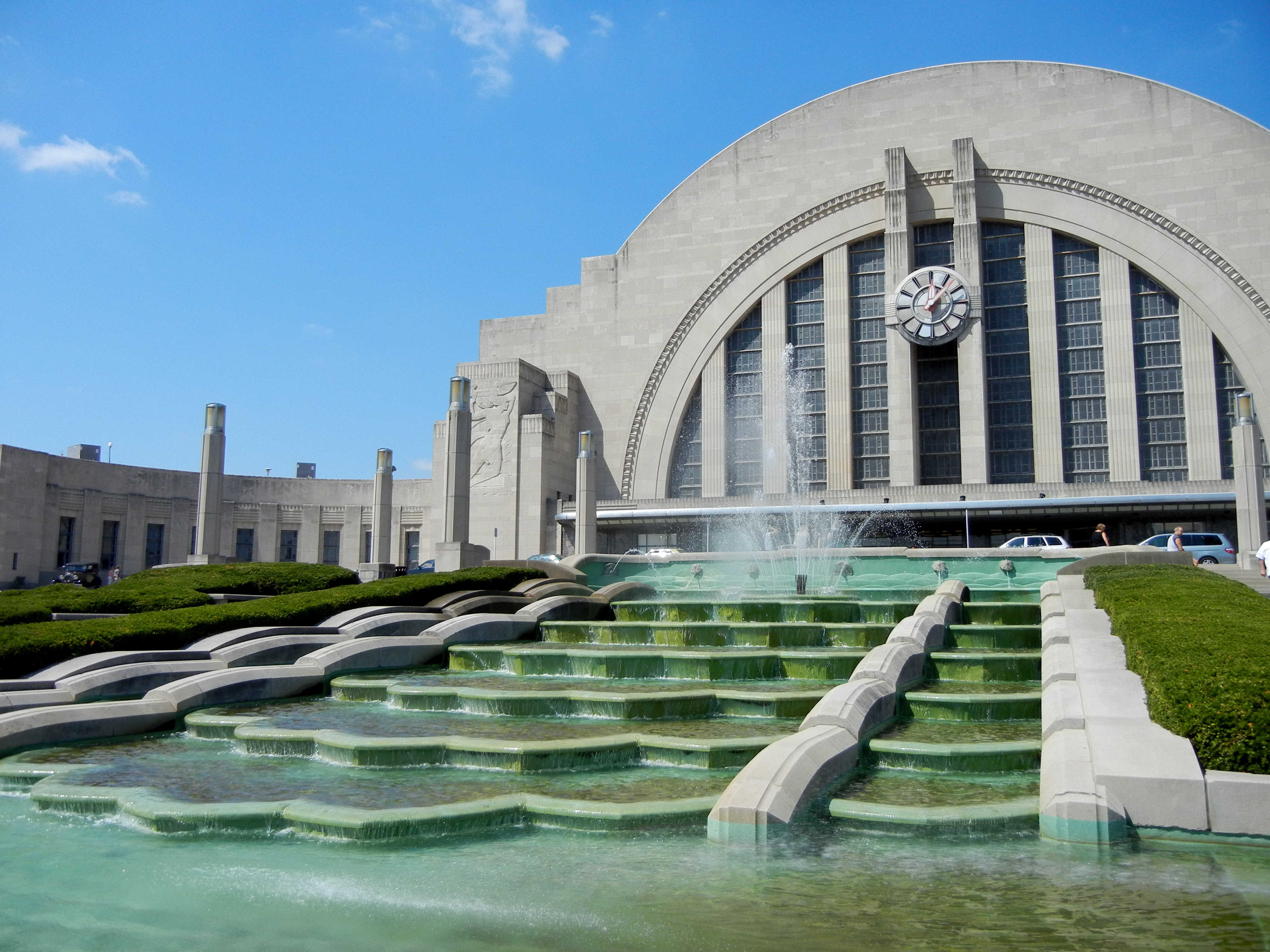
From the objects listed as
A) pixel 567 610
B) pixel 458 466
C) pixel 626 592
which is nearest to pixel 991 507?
pixel 458 466

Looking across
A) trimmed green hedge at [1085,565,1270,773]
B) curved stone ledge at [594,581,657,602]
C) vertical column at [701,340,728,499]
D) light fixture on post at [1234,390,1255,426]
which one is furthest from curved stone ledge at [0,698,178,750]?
vertical column at [701,340,728,499]

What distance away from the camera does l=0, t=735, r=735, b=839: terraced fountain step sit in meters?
6.26

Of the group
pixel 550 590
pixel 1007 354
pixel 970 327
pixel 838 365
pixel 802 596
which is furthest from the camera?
pixel 838 365

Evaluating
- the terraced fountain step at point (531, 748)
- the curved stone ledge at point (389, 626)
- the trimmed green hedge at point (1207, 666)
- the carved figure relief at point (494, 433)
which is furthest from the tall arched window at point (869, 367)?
the terraced fountain step at point (531, 748)

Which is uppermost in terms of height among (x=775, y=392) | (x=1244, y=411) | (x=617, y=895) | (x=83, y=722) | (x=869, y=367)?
(x=869, y=367)

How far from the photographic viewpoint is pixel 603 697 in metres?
9.13

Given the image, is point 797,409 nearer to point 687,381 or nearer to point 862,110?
point 687,381

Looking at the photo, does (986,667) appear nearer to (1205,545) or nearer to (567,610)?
(567,610)

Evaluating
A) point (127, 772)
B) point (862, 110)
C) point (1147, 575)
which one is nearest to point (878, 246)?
point (862, 110)

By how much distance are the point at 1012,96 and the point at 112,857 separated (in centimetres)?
4221

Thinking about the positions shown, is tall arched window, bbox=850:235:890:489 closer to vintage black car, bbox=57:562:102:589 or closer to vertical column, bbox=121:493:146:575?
vintage black car, bbox=57:562:102:589

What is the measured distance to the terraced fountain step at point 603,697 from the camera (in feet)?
29.7

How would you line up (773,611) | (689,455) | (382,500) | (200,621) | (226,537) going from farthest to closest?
(226,537), (689,455), (382,500), (773,611), (200,621)

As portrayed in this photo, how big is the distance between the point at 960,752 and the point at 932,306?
108ft
